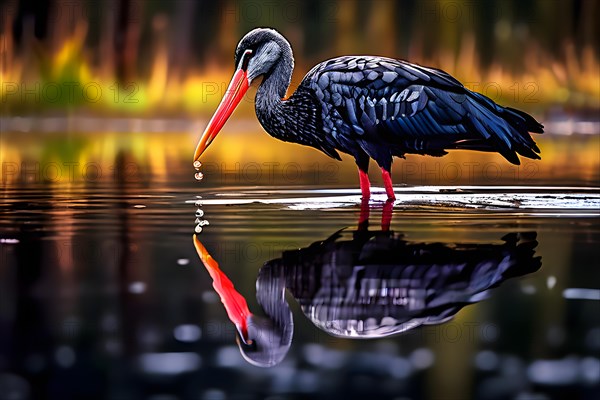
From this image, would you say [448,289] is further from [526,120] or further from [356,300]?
[526,120]

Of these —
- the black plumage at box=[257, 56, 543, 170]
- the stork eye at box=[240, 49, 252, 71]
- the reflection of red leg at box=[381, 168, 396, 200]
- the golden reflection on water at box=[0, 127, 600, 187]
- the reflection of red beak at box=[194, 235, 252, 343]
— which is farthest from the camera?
the golden reflection on water at box=[0, 127, 600, 187]

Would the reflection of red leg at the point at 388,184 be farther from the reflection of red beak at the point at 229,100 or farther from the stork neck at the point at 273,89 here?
the reflection of red beak at the point at 229,100

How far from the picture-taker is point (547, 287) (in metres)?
6.11

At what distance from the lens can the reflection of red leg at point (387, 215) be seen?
28.3 feet

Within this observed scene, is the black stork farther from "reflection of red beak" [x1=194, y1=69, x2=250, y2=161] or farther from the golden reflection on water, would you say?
the golden reflection on water

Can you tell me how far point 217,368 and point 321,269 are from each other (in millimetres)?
2126

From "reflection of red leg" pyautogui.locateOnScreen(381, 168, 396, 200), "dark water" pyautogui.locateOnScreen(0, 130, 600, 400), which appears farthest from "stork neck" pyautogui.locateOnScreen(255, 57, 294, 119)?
"dark water" pyautogui.locateOnScreen(0, 130, 600, 400)

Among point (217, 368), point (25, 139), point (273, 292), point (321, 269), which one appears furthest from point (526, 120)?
point (25, 139)

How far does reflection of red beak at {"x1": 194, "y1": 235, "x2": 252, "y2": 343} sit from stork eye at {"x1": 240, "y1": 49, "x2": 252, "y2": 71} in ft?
13.2

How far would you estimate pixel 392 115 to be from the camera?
1033 cm

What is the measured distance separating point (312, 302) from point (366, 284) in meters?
0.46

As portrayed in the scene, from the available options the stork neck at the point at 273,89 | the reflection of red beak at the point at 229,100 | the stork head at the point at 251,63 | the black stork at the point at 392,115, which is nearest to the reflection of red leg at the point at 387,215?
the black stork at the point at 392,115

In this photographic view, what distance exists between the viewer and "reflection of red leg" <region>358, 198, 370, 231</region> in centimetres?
861

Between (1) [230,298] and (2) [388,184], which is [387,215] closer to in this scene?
(2) [388,184]
